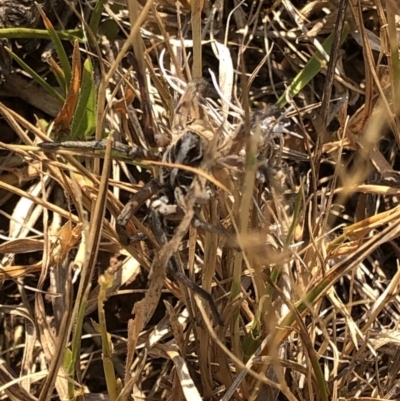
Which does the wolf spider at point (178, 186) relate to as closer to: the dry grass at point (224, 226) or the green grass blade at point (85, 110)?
the dry grass at point (224, 226)

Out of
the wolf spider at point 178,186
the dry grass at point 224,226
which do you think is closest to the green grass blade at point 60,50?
the dry grass at point 224,226

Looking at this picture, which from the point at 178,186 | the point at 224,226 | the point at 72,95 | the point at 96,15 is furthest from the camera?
the point at 96,15

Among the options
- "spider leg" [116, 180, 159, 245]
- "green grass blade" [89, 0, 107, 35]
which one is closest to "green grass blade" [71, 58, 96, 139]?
"green grass blade" [89, 0, 107, 35]

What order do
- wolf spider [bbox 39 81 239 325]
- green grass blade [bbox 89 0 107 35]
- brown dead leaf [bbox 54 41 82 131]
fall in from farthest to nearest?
1. green grass blade [bbox 89 0 107 35]
2. brown dead leaf [bbox 54 41 82 131]
3. wolf spider [bbox 39 81 239 325]

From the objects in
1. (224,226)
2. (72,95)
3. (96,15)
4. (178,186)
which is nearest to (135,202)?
(178,186)

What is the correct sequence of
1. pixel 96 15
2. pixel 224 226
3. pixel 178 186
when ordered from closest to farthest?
1. pixel 178 186
2. pixel 224 226
3. pixel 96 15

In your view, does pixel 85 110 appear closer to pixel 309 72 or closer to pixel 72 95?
→ pixel 72 95

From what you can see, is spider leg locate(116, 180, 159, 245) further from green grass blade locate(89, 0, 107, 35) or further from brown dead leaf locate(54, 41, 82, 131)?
green grass blade locate(89, 0, 107, 35)
